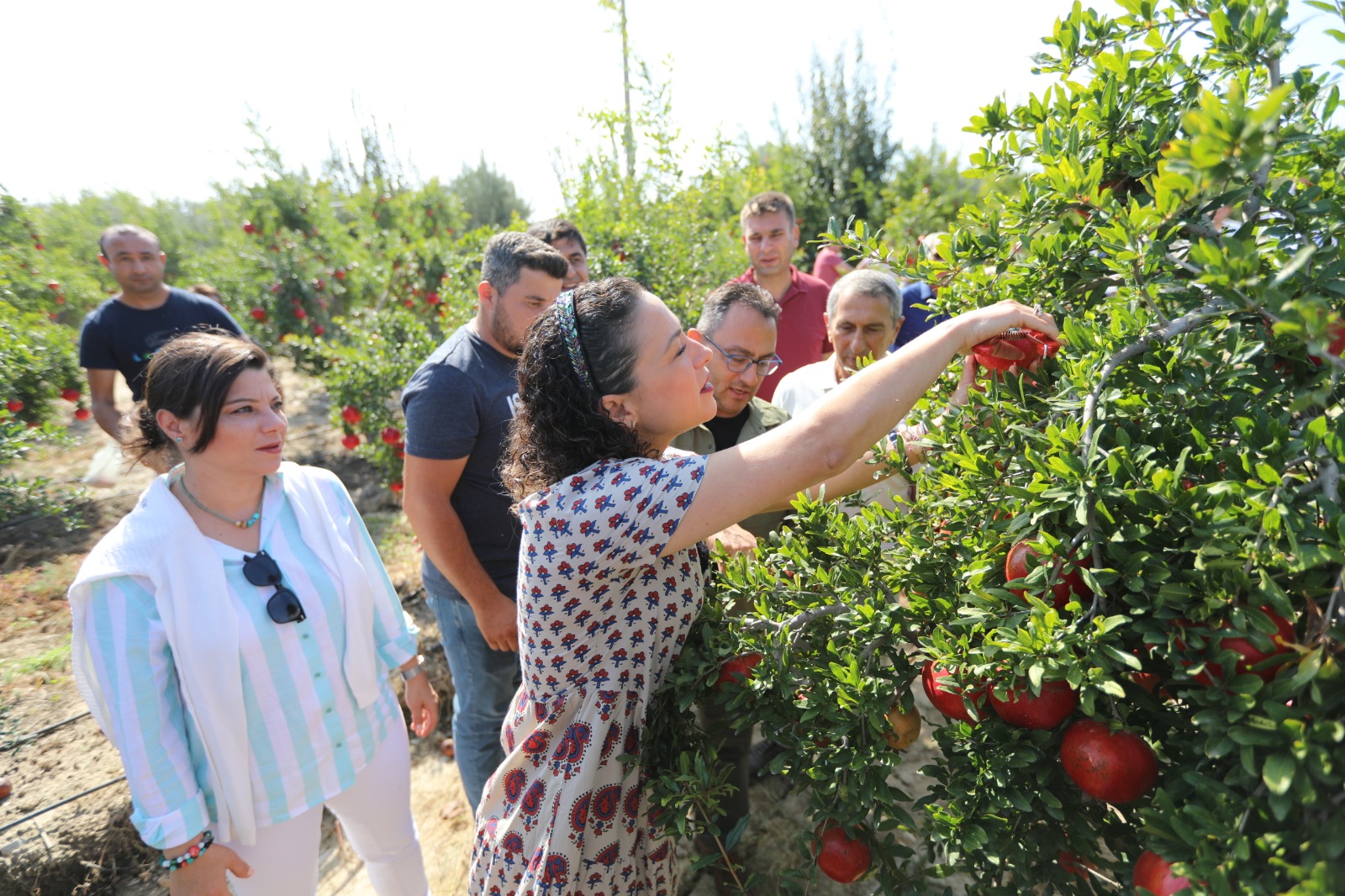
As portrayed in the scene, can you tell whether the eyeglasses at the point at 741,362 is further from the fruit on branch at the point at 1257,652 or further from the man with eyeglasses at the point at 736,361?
the fruit on branch at the point at 1257,652

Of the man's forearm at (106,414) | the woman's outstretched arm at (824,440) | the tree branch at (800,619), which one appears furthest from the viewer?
the man's forearm at (106,414)

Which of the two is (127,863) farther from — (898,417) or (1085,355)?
(1085,355)

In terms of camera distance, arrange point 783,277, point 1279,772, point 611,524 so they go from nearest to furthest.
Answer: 1. point 1279,772
2. point 611,524
3. point 783,277

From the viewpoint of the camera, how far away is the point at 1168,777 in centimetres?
104

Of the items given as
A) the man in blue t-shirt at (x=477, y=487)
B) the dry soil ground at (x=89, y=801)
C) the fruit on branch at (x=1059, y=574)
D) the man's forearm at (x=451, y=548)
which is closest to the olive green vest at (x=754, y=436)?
the man in blue t-shirt at (x=477, y=487)

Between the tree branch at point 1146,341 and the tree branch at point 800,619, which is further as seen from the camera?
the tree branch at point 800,619

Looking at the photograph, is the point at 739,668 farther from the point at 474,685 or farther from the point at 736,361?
the point at 474,685

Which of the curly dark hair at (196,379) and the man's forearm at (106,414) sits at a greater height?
the curly dark hair at (196,379)

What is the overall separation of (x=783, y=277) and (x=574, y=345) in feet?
11.4

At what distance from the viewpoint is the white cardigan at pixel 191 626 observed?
1666 mm

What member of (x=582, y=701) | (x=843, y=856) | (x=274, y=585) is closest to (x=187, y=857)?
(x=274, y=585)

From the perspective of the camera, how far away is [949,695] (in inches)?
47.4

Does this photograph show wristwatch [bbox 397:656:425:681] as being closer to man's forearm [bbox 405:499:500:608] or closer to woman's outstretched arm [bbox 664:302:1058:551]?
man's forearm [bbox 405:499:500:608]

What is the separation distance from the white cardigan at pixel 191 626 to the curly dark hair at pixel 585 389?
0.95 m
